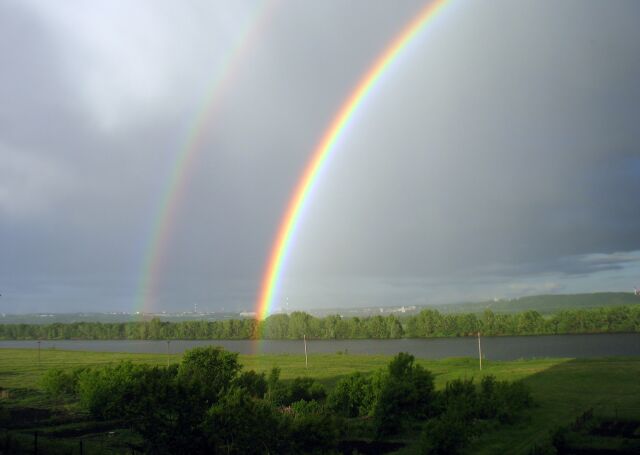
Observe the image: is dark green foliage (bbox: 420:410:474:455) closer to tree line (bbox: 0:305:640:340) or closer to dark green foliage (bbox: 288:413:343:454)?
dark green foliage (bbox: 288:413:343:454)

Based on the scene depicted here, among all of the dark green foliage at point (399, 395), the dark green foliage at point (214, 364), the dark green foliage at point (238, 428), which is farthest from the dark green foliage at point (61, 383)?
the dark green foliage at point (238, 428)

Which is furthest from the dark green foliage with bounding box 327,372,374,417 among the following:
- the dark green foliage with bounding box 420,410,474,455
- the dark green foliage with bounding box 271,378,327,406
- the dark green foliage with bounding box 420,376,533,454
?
the dark green foliage with bounding box 420,410,474,455

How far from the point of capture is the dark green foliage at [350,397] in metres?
26.3

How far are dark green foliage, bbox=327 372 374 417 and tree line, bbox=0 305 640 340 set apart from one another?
10017cm

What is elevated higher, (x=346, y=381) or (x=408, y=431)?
(x=346, y=381)

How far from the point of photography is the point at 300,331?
144375mm

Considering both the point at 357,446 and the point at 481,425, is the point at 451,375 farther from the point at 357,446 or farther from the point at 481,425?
the point at 357,446

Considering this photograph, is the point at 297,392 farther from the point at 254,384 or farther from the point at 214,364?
the point at 214,364

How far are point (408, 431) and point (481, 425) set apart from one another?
10.2 feet

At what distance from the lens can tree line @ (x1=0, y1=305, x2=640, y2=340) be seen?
117 metres

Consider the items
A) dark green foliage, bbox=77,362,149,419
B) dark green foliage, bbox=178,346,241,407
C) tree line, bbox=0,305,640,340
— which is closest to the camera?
dark green foliage, bbox=77,362,149,419

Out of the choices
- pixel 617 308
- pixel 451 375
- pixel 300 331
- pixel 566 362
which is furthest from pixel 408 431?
pixel 300 331

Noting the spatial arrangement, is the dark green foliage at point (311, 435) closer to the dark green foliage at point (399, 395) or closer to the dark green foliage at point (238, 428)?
the dark green foliage at point (238, 428)

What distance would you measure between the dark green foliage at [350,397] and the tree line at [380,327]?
100 metres
